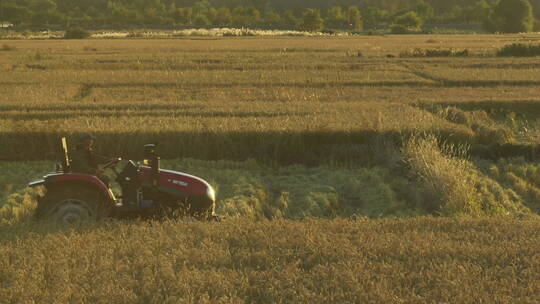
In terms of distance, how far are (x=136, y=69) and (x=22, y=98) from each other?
42.6ft

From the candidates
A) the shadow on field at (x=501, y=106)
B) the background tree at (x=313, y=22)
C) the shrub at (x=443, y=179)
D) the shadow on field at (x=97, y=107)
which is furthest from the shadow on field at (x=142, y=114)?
the background tree at (x=313, y=22)

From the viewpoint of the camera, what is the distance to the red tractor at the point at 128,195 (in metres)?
8.23

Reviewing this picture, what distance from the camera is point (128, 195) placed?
8391 mm

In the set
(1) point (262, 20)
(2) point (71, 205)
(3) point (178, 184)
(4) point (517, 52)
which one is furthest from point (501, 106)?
(1) point (262, 20)

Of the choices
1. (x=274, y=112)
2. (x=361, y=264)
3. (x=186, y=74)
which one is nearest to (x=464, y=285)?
(x=361, y=264)

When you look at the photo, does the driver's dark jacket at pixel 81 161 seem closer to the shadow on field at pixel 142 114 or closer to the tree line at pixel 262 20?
the shadow on field at pixel 142 114

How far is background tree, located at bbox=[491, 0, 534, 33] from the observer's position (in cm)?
10444

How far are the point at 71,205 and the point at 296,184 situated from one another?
625 cm

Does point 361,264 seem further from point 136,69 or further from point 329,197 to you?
point 136,69

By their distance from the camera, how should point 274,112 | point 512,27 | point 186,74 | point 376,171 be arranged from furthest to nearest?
A: point 512,27
point 186,74
point 274,112
point 376,171

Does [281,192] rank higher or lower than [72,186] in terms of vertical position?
lower

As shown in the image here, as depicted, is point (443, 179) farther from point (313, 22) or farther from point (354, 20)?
point (354, 20)

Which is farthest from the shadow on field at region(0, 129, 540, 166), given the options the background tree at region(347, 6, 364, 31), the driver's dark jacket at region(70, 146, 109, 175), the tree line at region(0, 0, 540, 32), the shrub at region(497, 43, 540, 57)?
the background tree at region(347, 6, 364, 31)

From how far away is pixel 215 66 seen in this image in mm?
35781
